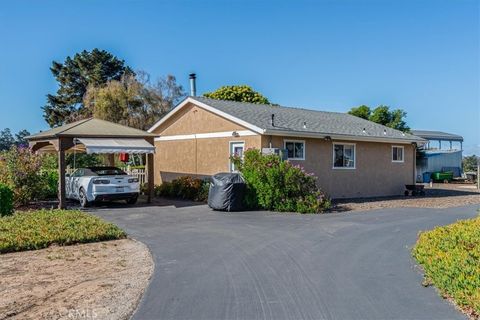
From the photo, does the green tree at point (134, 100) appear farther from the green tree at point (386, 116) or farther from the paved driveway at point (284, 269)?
the paved driveway at point (284, 269)

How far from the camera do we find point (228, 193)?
15.3 m

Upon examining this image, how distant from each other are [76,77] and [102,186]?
37850 mm

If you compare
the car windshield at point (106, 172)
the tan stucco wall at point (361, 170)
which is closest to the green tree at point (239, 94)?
the tan stucco wall at point (361, 170)

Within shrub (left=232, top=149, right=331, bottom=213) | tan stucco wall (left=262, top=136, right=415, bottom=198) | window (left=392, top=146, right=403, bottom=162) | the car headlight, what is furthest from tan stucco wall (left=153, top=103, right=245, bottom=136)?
window (left=392, top=146, right=403, bottom=162)

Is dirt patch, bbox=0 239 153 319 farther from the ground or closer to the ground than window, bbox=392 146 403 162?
closer to the ground

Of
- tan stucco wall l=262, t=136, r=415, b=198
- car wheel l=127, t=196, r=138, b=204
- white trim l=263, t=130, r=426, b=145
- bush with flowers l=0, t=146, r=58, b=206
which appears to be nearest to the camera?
bush with flowers l=0, t=146, r=58, b=206

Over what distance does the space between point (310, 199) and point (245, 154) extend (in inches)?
117

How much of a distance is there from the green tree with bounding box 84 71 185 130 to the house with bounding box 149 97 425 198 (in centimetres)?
1244

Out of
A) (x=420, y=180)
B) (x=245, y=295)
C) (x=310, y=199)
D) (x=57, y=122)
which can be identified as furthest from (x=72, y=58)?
(x=245, y=295)

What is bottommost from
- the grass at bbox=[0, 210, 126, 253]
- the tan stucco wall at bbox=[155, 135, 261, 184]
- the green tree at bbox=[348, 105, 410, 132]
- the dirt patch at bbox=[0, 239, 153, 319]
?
the dirt patch at bbox=[0, 239, 153, 319]

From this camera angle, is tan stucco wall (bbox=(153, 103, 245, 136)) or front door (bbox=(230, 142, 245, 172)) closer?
front door (bbox=(230, 142, 245, 172))

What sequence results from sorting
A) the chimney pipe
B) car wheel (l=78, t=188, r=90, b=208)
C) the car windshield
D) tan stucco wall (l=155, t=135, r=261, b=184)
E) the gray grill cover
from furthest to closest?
the chimney pipe < tan stucco wall (l=155, t=135, r=261, b=184) < the car windshield < car wheel (l=78, t=188, r=90, b=208) < the gray grill cover

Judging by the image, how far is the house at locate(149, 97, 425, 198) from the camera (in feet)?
61.0

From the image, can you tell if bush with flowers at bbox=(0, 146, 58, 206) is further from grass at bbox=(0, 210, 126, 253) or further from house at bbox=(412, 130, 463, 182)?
house at bbox=(412, 130, 463, 182)
